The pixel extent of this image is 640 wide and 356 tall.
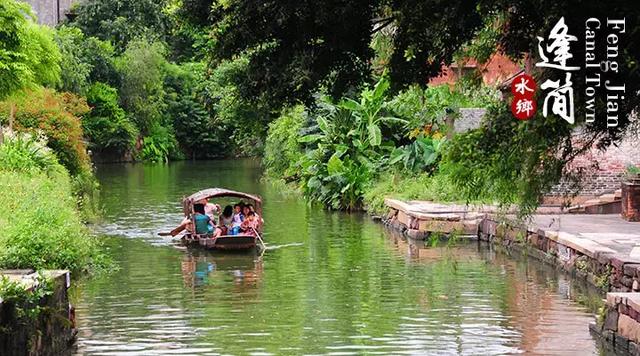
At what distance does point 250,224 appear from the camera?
26.6 m

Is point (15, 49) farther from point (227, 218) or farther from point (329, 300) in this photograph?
point (329, 300)

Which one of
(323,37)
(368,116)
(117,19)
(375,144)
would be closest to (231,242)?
(375,144)

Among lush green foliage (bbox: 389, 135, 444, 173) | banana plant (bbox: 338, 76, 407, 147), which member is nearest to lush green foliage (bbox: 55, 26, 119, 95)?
banana plant (bbox: 338, 76, 407, 147)

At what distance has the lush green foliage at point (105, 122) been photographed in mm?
69750

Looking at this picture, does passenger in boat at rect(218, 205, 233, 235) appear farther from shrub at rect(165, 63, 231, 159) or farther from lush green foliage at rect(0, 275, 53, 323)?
shrub at rect(165, 63, 231, 159)

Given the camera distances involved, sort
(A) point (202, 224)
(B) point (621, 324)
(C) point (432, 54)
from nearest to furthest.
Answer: (C) point (432, 54)
(B) point (621, 324)
(A) point (202, 224)

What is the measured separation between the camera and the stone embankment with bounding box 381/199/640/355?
14648mm

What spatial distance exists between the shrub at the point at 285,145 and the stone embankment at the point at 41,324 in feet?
89.0

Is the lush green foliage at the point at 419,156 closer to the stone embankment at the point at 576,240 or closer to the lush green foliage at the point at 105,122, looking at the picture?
the stone embankment at the point at 576,240

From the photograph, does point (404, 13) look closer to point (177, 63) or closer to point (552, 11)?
point (552, 11)

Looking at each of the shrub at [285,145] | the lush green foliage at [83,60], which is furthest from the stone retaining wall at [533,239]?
the lush green foliage at [83,60]

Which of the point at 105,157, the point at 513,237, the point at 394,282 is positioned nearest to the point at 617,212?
the point at 513,237

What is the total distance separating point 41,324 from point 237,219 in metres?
13.9

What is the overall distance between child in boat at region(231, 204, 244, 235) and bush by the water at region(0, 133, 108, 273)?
303 centimetres
